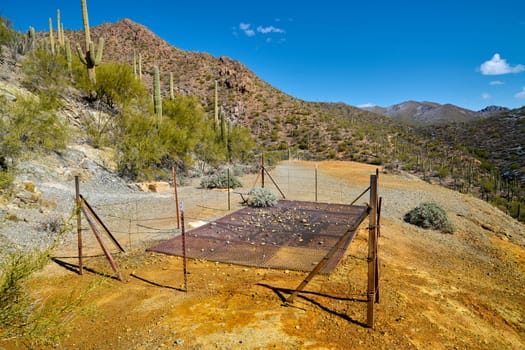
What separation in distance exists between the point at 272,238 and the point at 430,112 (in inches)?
5054

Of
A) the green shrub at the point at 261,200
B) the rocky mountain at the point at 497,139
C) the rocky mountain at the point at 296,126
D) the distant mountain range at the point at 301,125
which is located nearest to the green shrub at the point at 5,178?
the green shrub at the point at 261,200

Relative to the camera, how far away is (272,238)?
31.4 ft

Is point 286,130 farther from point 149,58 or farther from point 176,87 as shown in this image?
point 149,58

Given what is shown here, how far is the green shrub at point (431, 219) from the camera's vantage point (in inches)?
492

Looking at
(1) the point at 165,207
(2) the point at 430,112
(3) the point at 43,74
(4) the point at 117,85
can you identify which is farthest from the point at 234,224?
(2) the point at 430,112

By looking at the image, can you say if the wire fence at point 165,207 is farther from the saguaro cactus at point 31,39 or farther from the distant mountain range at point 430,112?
the distant mountain range at point 430,112

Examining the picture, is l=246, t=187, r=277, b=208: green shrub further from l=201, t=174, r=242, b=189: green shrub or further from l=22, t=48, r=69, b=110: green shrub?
l=22, t=48, r=69, b=110: green shrub

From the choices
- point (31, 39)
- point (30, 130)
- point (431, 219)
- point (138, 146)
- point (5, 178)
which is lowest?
point (431, 219)

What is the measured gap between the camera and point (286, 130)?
5009 centimetres

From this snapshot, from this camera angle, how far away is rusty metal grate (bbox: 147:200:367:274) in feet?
26.4

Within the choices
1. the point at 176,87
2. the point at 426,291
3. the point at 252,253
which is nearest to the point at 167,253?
the point at 252,253

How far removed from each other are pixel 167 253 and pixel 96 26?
240 ft

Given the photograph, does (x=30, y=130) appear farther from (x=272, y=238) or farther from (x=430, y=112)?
(x=430, y=112)

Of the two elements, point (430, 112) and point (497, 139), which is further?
point (430, 112)
